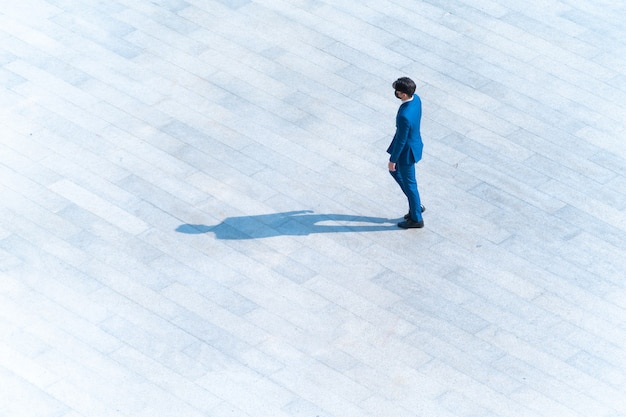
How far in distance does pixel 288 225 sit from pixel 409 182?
127cm

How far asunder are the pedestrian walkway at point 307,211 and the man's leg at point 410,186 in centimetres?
33

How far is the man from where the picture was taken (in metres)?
11.5

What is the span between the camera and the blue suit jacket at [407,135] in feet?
37.7

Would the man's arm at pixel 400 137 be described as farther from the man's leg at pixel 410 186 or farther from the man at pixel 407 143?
the man's leg at pixel 410 186

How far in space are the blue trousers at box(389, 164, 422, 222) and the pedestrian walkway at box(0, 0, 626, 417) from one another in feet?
1.22

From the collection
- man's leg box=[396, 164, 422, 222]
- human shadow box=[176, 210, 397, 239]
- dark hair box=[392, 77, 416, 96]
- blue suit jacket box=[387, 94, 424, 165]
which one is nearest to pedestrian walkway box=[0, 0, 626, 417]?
human shadow box=[176, 210, 397, 239]

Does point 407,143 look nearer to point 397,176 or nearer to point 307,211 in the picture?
point 397,176

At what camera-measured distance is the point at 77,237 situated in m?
11.9

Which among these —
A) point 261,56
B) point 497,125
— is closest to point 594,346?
point 497,125

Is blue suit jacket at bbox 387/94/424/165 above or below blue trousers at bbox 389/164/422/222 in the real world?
above

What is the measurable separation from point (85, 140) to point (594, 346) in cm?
564

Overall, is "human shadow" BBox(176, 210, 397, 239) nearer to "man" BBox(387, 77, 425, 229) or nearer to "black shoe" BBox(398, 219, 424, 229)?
"black shoe" BBox(398, 219, 424, 229)

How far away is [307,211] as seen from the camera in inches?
486

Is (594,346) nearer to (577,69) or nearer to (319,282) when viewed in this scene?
(319,282)
